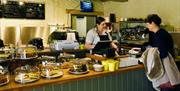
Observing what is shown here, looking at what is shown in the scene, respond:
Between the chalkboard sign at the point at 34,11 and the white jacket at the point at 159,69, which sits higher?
the chalkboard sign at the point at 34,11

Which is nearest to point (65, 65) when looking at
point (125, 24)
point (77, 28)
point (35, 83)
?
point (35, 83)

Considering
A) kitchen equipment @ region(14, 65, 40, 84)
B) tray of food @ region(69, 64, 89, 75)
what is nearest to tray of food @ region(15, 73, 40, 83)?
kitchen equipment @ region(14, 65, 40, 84)

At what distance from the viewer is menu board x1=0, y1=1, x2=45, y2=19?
612 centimetres

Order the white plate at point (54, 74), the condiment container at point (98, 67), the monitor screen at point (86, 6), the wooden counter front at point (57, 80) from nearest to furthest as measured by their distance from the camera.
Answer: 1. the wooden counter front at point (57, 80)
2. the white plate at point (54, 74)
3. the condiment container at point (98, 67)
4. the monitor screen at point (86, 6)

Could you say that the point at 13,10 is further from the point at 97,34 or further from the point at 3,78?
the point at 3,78

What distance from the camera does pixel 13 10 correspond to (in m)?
6.22

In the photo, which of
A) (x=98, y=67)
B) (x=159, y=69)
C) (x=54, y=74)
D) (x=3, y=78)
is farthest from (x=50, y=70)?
(x=159, y=69)

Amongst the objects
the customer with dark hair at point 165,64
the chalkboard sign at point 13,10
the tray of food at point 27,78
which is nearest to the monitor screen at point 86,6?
the chalkboard sign at point 13,10

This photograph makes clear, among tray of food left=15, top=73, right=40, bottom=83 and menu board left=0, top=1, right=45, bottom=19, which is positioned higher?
menu board left=0, top=1, right=45, bottom=19

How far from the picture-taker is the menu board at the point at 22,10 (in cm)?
612

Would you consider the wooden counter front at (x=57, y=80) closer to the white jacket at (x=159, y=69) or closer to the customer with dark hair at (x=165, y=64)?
the white jacket at (x=159, y=69)

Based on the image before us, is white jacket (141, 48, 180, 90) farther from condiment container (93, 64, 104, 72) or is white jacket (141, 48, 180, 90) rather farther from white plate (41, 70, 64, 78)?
white plate (41, 70, 64, 78)

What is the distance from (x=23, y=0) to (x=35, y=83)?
466 cm

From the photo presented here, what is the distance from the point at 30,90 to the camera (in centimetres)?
227
